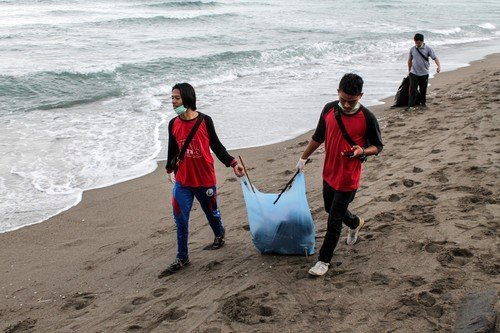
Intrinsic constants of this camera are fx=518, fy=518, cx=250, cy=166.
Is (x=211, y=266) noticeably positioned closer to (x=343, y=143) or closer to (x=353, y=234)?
(x=353, y=234)

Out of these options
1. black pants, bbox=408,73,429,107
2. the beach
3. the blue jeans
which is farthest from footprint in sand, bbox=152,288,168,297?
black pants, bbox=408,73,429,107

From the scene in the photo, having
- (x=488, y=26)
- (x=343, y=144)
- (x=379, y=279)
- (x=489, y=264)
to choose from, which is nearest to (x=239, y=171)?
(x=343, y=144)

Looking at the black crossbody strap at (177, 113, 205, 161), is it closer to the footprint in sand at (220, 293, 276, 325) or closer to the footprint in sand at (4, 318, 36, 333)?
the footprint in sand at (220, 293, 276, 325)

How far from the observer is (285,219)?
4.52 meters

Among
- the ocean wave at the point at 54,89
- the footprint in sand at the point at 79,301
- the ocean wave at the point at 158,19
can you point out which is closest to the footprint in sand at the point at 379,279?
the footprint in sand at the point at 79,301

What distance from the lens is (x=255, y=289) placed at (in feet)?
13.5

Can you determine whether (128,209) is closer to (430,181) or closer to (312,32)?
(430,181)

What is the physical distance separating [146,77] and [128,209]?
9914mm

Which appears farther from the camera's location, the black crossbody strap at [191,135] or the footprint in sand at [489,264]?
the black crossbody strap at [191,135]

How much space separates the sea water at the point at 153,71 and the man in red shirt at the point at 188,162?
2.63 m

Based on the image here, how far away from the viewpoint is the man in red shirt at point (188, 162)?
446 cm

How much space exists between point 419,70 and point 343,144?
7.22 meters

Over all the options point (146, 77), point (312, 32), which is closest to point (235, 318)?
point (146, 77)

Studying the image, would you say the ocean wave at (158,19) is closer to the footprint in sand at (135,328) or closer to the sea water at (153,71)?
the sea water at (153,71)
